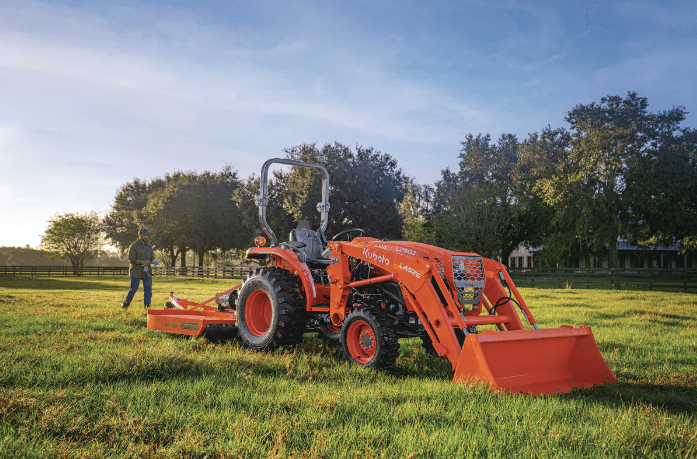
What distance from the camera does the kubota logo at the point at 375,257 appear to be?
17.3 ft

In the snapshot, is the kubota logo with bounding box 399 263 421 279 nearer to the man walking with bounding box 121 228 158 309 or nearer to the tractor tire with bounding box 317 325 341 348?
the tractor tire with bounding box 317 325 341 348

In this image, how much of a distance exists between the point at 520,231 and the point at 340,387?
3755 cm

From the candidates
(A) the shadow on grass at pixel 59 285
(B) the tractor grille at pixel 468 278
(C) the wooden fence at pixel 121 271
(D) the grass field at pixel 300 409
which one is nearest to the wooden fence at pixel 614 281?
(B) the tractor grille at pixel 468 278

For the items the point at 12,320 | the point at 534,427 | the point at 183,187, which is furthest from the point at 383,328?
the point at 183,187

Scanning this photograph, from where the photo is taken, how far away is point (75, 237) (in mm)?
56500

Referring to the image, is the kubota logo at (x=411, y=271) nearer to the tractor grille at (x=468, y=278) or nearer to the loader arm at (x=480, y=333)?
the loader arm at (x=480, y=333)

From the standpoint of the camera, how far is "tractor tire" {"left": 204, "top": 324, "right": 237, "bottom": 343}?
6.91m

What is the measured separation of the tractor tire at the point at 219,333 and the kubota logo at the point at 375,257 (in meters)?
2.61

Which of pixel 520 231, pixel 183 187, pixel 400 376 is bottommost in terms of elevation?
pixel 400 376

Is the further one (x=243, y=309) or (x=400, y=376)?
(x=243, y=309)

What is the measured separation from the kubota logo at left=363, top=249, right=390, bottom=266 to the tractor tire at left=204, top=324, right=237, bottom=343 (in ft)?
8.58

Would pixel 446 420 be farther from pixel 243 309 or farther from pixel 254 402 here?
pixel 243 309

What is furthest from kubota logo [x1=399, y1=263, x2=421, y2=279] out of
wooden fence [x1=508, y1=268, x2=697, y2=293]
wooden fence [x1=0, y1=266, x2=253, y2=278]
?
wooden fence [x1=0, y1=266, x2=253, y2=278]

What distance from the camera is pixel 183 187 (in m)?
43.2
